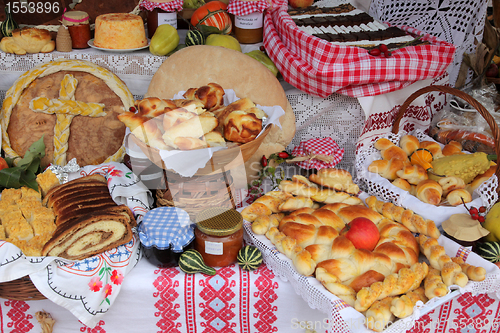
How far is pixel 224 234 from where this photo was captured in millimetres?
1097

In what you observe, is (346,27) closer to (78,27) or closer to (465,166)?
(465,166)

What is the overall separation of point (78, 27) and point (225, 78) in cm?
81

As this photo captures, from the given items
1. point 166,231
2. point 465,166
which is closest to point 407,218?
point 465,166

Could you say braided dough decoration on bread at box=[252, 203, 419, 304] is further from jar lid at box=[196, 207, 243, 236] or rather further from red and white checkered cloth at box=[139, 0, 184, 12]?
red and white checkered cloth at box=[139, 0, 184, 12]

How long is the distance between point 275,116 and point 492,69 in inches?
57.3

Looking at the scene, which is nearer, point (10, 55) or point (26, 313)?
point (26, 313)

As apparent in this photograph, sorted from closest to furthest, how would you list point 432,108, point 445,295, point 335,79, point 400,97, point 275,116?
point 445,295, point 275,116, point 335,79, point 400,97, point 432,108

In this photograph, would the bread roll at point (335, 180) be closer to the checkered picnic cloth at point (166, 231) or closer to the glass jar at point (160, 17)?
the checkered picnic cloth at point (166, 231)

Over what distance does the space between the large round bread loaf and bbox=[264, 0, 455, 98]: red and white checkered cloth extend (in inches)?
6.1

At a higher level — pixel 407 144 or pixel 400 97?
pixel 400 97

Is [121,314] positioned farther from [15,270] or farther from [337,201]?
[337,201]

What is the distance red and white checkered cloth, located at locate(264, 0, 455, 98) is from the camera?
152 cm

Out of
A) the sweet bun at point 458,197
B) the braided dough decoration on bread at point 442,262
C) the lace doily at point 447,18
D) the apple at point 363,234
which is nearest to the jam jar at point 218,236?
the apple at point 363,234

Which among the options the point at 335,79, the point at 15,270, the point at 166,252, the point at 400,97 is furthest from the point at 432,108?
the point at 15,270
